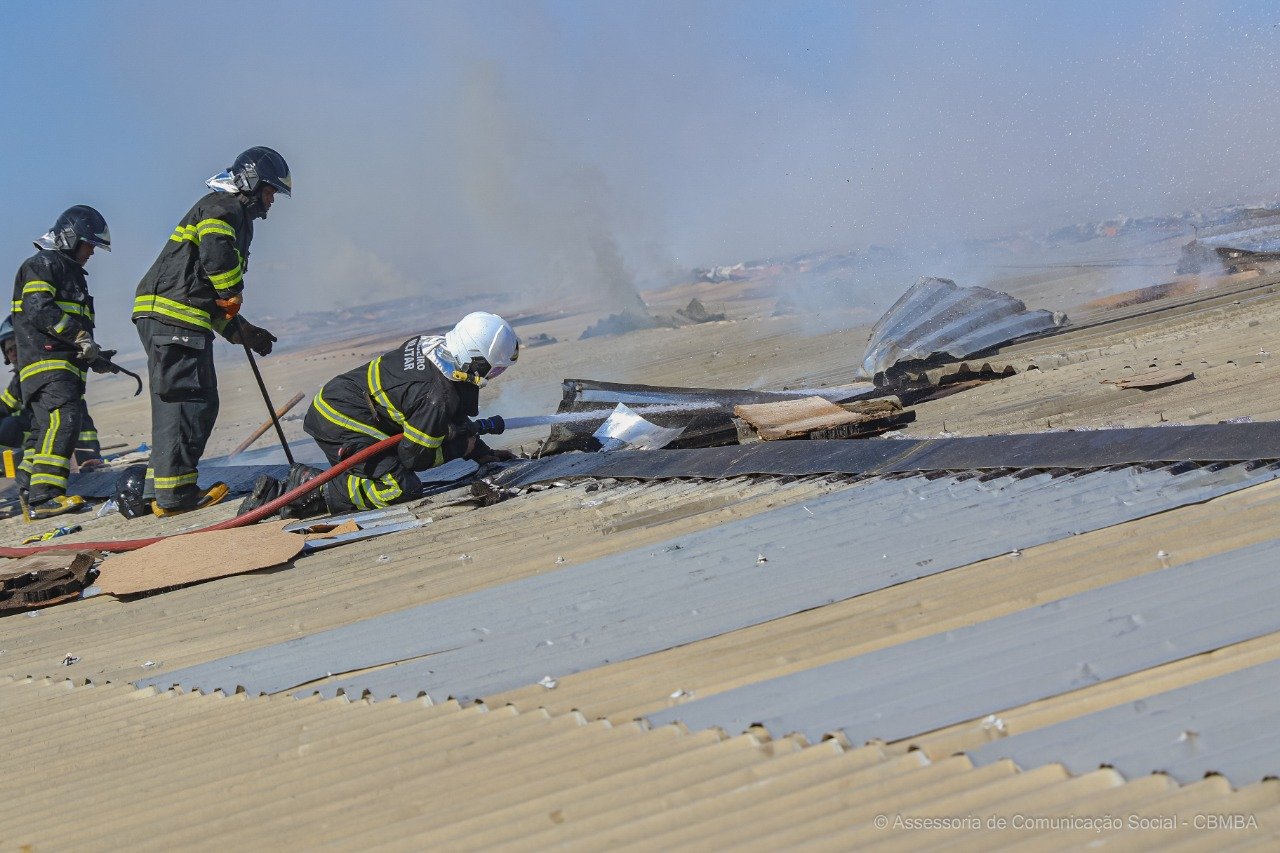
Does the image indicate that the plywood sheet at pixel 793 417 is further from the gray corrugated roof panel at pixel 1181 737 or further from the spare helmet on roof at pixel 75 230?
the spare helmet on roof at pixel 75 230

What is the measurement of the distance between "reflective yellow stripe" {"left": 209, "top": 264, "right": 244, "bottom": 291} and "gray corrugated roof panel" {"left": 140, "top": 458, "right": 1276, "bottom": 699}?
353cm

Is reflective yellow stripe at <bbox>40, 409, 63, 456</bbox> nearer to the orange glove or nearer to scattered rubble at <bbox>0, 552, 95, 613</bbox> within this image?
the orange glove

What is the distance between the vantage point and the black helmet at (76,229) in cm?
853

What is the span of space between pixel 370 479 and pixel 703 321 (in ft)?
38.7

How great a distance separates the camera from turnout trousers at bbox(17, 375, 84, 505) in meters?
8.71

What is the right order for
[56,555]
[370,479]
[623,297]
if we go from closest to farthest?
[56,555], [370,479], [623,297]

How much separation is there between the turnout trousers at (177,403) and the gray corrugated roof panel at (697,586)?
365 cm

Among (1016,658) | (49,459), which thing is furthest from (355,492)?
(1016,658)

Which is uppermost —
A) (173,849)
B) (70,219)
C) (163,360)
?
(70,219)

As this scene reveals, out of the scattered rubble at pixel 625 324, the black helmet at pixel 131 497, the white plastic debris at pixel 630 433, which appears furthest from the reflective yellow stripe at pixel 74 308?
the scattered rubble at pixel 625 324

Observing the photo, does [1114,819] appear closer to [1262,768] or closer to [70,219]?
[1262,768]

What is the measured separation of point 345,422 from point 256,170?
171 cm

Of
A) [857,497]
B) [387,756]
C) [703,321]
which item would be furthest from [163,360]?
[703,321]

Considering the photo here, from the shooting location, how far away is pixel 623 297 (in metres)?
22.2
